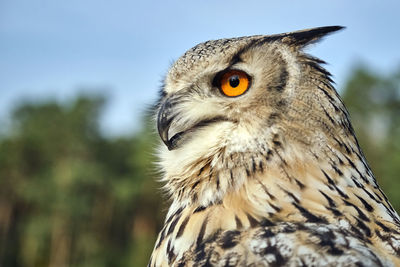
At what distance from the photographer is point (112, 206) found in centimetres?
3788

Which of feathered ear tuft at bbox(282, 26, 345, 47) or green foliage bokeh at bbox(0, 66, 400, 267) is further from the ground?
feathered ear tuft at bbox(282, 26, 345, 47)

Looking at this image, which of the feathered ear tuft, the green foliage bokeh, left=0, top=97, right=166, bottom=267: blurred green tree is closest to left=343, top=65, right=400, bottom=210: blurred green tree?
the green foliage bokeh

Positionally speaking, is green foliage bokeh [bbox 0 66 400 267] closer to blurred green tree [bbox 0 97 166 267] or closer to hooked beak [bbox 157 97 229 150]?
blurred green tree [bbox 0 97 166 267]

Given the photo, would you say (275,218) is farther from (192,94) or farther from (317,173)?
(192,94)

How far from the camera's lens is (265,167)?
7.40ft

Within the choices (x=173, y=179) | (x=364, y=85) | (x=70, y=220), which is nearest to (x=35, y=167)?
(x=70, y=220)

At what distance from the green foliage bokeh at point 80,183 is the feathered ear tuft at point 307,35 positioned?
2626 centimetres

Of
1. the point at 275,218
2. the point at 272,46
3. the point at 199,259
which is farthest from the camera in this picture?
the point at 272,46

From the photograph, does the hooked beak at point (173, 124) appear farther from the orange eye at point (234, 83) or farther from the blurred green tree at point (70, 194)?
the blurred green tree at point (70, 194)

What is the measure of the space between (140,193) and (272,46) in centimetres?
3335

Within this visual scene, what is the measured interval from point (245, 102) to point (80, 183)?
1213 inches

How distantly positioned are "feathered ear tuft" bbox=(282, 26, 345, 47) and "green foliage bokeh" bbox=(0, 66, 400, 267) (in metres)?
26.3

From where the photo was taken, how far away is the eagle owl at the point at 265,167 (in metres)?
1.95

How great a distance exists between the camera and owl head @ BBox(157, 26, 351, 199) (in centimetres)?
230
